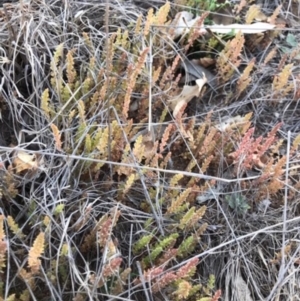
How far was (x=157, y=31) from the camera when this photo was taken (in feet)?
6.56

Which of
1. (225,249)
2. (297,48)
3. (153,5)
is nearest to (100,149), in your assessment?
(225,249)

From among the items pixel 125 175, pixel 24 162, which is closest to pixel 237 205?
pixel 125 175

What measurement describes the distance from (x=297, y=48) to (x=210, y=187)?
826 mm

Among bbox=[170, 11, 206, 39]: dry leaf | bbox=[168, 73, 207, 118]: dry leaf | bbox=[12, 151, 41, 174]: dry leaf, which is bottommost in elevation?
bbox=[12, 151, 41, 174]: dry leaf

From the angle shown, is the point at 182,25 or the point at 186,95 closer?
the point at 186,95

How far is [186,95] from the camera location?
1.95 meters

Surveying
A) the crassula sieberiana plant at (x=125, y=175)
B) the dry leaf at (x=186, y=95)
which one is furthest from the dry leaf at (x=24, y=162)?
the dry leaf at (x=186, y=95)

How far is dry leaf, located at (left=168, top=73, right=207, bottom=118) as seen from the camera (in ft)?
6.24

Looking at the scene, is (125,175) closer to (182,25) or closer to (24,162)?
(24,162)

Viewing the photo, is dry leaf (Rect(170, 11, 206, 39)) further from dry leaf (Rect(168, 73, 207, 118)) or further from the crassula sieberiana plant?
dry leaf (Rect(168, 73, 207, 118))

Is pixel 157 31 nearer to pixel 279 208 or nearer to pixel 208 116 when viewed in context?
pixel 208 116

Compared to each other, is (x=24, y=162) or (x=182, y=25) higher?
(x=182, y=25)

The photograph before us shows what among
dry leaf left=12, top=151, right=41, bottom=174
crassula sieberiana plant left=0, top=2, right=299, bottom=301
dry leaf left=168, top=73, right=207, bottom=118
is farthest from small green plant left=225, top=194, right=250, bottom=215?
dry leaf left=12, top=151, right=41, bottom=174

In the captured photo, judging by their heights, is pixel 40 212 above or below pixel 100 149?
below
